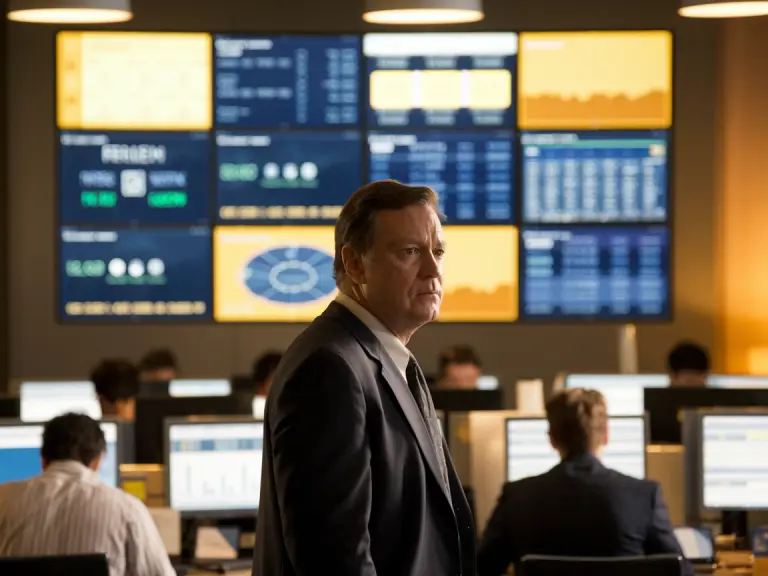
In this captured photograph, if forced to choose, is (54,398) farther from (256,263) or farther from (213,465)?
(213,465)

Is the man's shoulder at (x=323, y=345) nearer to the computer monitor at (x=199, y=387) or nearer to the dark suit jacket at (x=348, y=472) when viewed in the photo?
the dark suit jacket at (x=348, y=472)

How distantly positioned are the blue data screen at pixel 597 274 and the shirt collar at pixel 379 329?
7.04 metres

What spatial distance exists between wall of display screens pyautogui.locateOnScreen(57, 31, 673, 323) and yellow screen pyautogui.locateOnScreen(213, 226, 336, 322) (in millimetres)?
11

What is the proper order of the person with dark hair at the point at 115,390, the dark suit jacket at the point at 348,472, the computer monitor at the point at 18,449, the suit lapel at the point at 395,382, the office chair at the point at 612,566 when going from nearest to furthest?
the dark suit jacket at the point at 348,472, the suit lapel at the point at 395,382, the office chair at the point at 612,566, the computer monitor at the point at 18,449, the person with dark hair at the point at 115,390

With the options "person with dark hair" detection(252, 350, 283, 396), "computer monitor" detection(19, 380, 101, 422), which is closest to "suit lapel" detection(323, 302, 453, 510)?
"person with dark hair" detection(252, 350, 283, 396)

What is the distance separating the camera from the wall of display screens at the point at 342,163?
8.97m

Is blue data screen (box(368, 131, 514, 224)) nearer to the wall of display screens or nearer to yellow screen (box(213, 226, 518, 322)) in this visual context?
the wall of display screens

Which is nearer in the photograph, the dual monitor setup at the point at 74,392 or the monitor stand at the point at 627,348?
the dual monitor setup at the point at 74,392

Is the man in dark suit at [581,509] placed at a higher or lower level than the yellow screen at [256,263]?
lower

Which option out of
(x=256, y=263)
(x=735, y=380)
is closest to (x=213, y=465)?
(x=735, y=380)

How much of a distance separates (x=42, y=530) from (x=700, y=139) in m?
6.07

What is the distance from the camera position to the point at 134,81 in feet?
29.3

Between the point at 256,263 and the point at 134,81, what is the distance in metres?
1.24

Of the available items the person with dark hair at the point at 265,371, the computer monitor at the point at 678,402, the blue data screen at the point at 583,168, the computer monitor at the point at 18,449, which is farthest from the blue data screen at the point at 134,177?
the computer monitor at the point at 18,449
